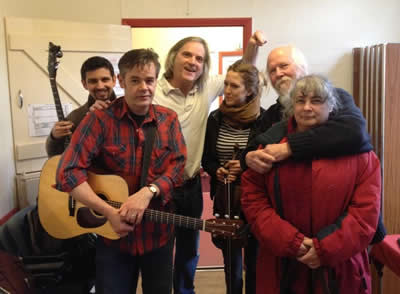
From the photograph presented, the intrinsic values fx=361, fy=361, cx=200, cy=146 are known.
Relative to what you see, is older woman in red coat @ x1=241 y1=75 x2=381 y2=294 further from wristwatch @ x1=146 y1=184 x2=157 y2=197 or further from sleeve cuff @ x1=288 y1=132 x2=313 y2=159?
wristwatch @ x1=146 y1=184 x2=157 y2=197

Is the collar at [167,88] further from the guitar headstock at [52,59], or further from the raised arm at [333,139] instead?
the raised arm at [333,139]

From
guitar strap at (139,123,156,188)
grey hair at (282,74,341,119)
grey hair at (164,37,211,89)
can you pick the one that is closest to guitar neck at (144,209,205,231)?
guitar strap at (139,123,156,188)

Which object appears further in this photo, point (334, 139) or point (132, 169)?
point (132, 169)

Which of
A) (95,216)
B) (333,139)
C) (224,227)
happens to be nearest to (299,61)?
(333,139)

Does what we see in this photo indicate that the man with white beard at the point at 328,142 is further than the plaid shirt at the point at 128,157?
No

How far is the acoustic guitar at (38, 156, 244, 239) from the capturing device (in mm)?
1456

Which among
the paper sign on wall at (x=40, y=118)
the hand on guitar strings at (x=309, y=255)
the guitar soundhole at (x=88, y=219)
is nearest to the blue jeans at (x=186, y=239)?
the guitar soundhole at (x=88, y=219)

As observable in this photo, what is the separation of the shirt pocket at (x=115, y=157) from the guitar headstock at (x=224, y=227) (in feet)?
1.40

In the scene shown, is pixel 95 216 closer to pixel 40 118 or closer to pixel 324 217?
pixel 324 217

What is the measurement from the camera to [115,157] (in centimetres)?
143

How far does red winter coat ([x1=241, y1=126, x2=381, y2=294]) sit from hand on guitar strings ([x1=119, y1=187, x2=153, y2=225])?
1.35 feet

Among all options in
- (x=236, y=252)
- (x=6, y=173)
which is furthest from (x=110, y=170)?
(x=6, y=173)

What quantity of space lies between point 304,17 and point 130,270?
2.67m

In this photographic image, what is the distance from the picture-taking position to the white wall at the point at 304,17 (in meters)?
3.11
